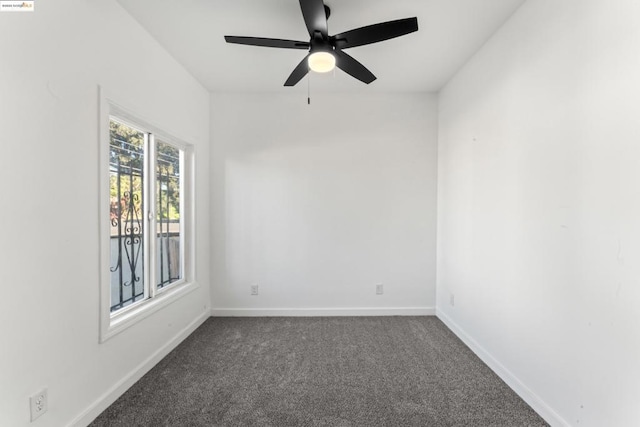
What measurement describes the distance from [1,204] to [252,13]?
184 cm

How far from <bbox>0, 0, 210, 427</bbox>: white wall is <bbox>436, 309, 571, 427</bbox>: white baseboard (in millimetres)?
2739

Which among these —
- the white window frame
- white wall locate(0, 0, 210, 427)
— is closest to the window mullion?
the white window frame

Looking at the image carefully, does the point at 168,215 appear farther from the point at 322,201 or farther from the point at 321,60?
the point at 321,60

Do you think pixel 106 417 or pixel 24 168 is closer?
pixel 24 168

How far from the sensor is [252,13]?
201 centimetres

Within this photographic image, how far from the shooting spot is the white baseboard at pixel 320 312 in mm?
3381

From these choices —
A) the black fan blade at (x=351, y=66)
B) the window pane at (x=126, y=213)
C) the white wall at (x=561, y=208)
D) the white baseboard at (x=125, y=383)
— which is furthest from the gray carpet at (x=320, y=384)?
the black fan blade at (x=351, y=66)

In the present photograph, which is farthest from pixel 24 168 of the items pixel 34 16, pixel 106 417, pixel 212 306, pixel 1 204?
pixel 212 306

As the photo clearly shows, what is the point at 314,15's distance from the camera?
1.61 meters

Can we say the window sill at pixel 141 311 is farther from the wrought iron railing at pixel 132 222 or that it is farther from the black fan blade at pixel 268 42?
the black fan blade at pixel 268 42

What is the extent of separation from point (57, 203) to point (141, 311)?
1.06m

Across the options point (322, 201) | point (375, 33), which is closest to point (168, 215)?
point (322, 201)

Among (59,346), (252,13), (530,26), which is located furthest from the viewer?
(252,13)

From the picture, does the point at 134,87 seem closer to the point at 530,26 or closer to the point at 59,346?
the point at 59,346
